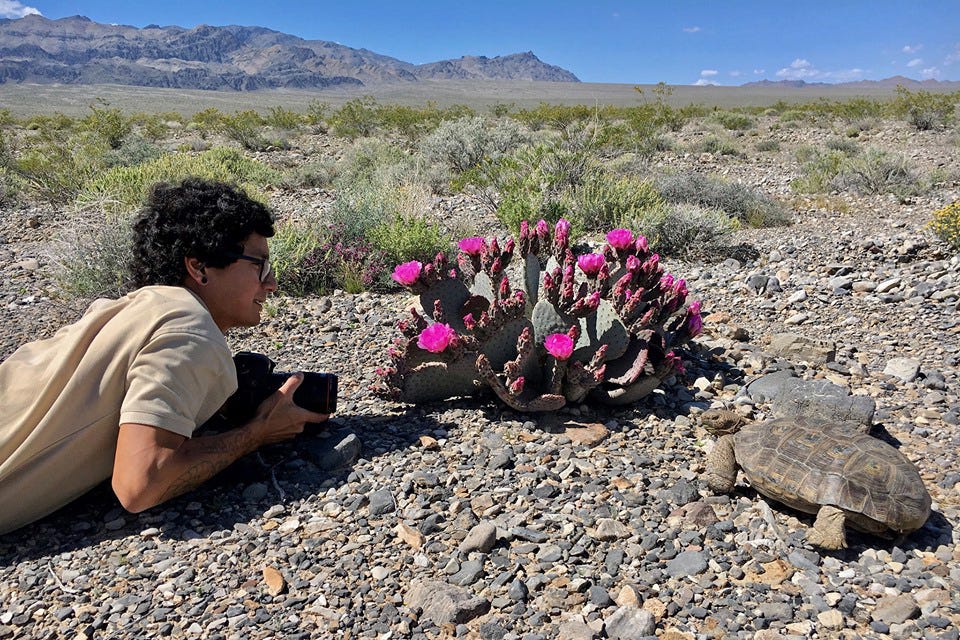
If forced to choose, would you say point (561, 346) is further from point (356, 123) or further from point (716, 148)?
point (356, 123)

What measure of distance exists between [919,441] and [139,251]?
3.87 meters

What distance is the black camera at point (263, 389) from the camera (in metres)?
3.11

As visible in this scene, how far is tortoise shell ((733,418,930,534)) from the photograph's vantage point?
7.98ft

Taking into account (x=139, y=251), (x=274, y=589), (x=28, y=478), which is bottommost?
(x=274, y=589)

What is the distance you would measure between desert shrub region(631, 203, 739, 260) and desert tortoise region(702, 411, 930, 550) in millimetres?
4426

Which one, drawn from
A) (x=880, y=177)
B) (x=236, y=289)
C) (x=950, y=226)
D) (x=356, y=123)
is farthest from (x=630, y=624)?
(x=356, y=123)

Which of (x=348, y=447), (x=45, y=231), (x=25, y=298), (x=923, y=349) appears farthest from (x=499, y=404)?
(x=45, y=231)

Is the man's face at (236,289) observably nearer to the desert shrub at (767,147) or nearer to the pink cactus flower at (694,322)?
the pink cactus flower at (694,322)

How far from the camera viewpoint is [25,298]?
602 cm

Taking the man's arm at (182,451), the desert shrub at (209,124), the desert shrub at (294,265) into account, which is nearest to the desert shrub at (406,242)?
the desert shrub at (294,265)

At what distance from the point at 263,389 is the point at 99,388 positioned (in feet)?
2.80

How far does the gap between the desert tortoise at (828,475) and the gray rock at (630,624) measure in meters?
0.80

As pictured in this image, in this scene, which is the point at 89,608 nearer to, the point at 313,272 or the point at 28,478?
the point at 28,478

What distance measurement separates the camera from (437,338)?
324 cm
